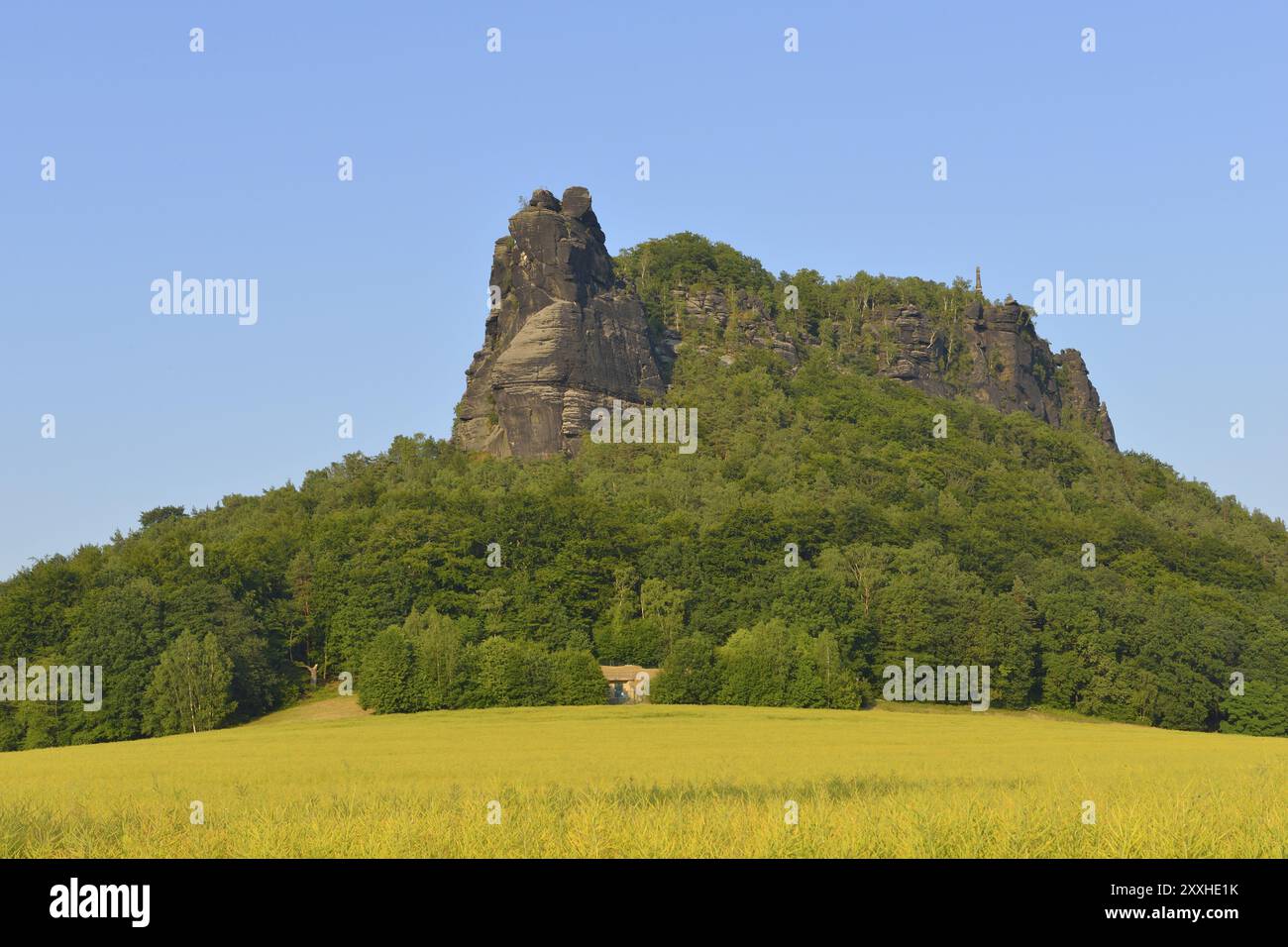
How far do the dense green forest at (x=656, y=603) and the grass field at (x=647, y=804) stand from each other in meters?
44.9

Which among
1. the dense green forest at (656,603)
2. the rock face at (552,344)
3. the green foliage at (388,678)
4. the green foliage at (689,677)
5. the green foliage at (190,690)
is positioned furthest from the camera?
the rock face at (552,344)

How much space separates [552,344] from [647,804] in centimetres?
16054

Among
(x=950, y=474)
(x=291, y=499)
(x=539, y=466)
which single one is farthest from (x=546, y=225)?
(x=950, y=474)

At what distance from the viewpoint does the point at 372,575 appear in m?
123

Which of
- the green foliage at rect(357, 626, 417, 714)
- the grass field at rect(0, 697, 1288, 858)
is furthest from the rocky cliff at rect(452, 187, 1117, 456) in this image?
the grass field at rect(0, 697, 1288, 858)

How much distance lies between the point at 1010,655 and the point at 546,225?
10294cm

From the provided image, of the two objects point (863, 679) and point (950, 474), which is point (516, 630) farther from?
point (950, 474)

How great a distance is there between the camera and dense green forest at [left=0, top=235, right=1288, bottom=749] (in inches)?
4035

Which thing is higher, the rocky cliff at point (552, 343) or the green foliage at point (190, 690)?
the rocky cliff at point (552, 343)

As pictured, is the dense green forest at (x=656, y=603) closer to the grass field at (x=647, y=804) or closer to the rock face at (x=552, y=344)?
the rock face at (x=552, y=344)

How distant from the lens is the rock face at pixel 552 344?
180 metres

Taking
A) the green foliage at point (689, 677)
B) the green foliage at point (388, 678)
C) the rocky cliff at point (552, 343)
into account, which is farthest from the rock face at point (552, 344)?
the green foliage at point (388, 678)

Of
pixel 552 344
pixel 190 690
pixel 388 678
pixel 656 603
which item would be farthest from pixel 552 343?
pixel 190 690

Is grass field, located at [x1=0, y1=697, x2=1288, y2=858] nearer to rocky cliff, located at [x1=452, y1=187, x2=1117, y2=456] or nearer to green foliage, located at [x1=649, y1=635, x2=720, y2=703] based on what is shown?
green foliage, located at [x1=649, y1=635, x2=720, y2=703]
